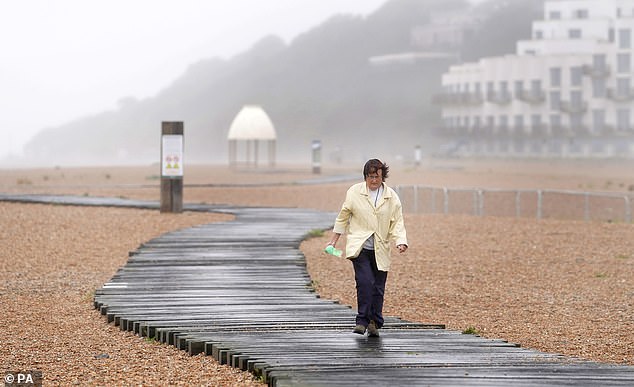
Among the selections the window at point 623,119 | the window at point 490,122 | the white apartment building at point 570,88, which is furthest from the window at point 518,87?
the window at point 623,119

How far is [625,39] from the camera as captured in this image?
81.2 m

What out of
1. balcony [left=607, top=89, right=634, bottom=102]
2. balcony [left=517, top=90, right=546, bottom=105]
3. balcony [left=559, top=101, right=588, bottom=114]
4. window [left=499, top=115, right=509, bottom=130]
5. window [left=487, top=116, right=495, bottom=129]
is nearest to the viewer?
balcony [left=607, top=89, right=634, bottom=102]

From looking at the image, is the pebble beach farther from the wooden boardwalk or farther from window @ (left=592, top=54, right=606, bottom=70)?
window @ (left=592, top=54, right=606, bottom=70)

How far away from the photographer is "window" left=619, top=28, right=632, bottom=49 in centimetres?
8106

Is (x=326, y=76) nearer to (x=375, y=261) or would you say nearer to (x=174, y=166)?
(x=174, y=166)

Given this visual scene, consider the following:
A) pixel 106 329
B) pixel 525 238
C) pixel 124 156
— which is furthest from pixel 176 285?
pixel 124 156

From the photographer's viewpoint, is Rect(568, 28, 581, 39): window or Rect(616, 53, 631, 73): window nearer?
Rect(616, 53, 631, 73): window

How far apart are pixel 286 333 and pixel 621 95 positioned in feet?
241

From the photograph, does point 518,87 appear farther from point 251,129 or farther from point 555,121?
point 251,129

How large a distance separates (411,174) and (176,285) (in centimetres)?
4172

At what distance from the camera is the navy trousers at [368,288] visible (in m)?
10.3

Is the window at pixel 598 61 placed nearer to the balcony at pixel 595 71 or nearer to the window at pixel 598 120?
the balcony at pixel 595 71

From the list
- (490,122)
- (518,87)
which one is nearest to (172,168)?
(518,87)

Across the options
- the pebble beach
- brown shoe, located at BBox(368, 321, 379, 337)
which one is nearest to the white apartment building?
the pebble beach
